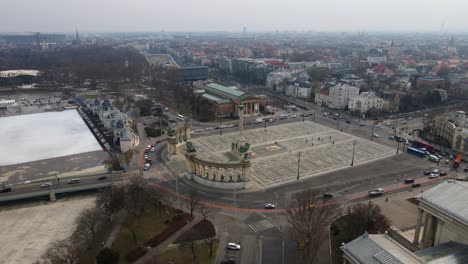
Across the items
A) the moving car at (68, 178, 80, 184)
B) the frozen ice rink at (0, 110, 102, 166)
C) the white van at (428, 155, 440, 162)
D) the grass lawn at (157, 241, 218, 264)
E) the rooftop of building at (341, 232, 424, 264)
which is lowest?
the frozen ice rink at (0, 110, 102, 166)

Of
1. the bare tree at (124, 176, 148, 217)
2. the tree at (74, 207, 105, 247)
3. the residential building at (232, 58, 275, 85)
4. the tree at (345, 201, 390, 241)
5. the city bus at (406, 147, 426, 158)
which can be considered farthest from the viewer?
the residential building at (232, 58, 275, 85)

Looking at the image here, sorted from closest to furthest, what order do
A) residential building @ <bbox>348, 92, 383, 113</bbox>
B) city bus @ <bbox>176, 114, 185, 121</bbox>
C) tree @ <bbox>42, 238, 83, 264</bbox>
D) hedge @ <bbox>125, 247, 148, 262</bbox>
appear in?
tree @ <bbox>42, 238, 83, 264</bbox> → hedge @ <bbox>125, 247, 148, 262</bbox> → city bus @ <bbox>176, 114, 185, 121</bbox> → residential building @ <bbox>348, 92, 383, 113</bbox>

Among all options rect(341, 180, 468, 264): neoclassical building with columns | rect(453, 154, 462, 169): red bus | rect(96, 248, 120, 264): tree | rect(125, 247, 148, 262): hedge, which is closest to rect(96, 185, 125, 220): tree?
rect(125, 247, 148, 262): hedge

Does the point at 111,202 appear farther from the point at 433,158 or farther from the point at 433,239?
the point at 433,158

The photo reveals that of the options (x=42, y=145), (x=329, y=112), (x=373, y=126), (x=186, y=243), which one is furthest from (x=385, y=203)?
(x=42, y=145)

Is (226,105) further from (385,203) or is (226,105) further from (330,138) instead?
(385,203)

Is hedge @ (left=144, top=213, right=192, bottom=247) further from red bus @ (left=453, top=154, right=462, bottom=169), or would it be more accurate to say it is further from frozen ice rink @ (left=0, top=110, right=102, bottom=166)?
red bus @ (left=453, top=154, right=462, bottom=169)
